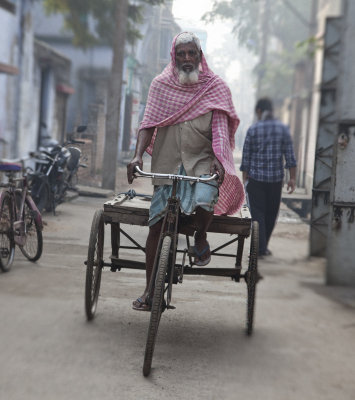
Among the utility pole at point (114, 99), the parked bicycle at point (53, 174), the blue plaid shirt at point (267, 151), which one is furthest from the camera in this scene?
the utility pole at point (114, 99)

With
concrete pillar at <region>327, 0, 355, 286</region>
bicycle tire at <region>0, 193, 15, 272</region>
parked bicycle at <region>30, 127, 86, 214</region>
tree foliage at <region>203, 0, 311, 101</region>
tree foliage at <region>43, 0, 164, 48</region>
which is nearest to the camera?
concrete pillar at <region>327, 0, 355, 286</region>

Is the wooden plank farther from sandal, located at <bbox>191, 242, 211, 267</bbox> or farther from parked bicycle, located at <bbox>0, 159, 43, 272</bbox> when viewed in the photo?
parked bicycle, located at <bbox>0, 159, 43, 272</bbox>

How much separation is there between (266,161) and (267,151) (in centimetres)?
11

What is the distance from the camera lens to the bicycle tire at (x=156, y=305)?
11.6 ft

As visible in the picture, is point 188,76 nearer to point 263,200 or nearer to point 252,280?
point 252,280

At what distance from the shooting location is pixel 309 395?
3502 mm

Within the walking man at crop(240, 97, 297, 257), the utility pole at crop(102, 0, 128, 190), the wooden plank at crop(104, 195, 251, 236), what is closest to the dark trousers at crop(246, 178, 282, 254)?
the walking man at crop(240, 97, 297, 257)

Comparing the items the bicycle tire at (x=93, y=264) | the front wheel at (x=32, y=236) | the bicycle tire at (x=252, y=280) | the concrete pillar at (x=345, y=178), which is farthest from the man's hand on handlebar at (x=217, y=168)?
the front wheel at (x=32, y=236)

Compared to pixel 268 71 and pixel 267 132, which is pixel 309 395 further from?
pixel 268 71

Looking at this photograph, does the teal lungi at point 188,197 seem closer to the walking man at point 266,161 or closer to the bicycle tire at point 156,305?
the bicycle tire at point 156,305

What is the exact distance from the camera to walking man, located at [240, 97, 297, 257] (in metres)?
6.84

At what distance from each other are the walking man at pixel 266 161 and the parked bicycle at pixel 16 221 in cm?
221

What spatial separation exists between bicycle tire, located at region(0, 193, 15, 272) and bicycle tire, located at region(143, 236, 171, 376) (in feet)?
7.97

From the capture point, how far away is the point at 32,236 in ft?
20.5
